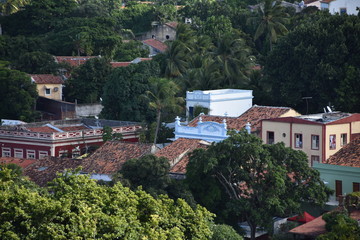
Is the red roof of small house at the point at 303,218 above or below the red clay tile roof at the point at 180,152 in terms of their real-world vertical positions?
below

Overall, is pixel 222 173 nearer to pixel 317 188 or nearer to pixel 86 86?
pixel 317 188

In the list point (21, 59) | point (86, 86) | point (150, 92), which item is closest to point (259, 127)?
point (150, 92)

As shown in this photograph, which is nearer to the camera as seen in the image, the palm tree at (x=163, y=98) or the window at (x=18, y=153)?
the palm tree at (x=163, y=98)

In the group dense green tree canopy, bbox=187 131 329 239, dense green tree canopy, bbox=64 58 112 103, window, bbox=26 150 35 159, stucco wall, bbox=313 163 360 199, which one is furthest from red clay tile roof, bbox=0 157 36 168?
dense green tree canopy, bbox=64 58 112 103

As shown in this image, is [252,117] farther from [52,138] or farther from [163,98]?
[52,138]

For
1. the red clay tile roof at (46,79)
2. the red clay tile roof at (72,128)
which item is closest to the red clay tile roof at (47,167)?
the red clay tile roof at (72,128)

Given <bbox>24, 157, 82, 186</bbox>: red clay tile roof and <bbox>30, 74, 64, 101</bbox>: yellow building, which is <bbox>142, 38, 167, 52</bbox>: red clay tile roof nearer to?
<bbox>30, 74, 64, 101</bbox>: yellow building

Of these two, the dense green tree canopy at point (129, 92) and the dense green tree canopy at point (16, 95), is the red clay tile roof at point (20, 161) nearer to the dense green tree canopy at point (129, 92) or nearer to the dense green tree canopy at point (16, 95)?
the dense green tree canopy at point (129, 92)

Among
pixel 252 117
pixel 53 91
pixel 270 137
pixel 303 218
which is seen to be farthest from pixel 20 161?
pixel 53 91
